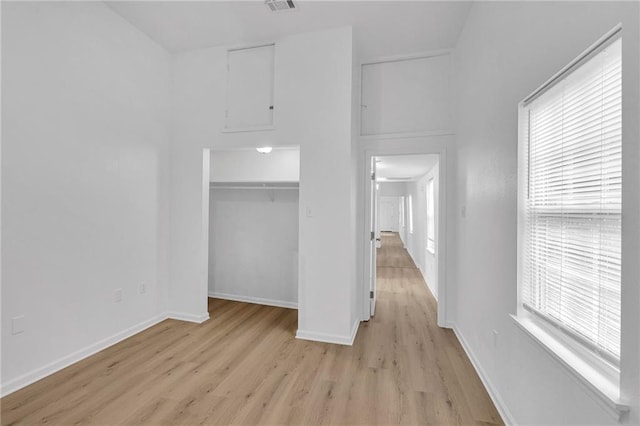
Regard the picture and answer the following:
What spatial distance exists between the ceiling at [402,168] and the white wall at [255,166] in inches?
53.3

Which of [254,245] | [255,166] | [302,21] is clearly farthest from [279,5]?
[254,245]

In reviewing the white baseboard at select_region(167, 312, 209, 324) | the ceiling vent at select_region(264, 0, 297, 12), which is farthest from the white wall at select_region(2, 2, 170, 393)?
the ceiling vent at select_region(264, 0, 297, 12)

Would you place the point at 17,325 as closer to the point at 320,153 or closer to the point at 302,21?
the point at 320,153

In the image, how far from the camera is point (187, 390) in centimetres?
212

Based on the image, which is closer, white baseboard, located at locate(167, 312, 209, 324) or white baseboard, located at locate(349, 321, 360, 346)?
white baseboard, located at locate(349, 321, 360, 346)

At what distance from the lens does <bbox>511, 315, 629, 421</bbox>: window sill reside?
97cm

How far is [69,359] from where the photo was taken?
245 cm

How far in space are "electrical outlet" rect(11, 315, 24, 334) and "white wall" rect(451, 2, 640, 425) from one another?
Answer: 333 centimetres

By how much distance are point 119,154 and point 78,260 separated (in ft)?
3.50

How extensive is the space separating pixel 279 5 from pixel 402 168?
3498 millimetres

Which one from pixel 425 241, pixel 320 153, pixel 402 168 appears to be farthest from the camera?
pixel 425 241

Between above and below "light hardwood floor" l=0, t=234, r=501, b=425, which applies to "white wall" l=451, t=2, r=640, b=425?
above

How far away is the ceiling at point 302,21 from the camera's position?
269 centimetres

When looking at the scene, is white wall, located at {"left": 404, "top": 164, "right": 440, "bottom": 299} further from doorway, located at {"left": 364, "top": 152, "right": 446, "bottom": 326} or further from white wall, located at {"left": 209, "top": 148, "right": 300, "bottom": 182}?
white wall, located at {"left": 209, "top": 148, "right": 300, "bottom": 182}
